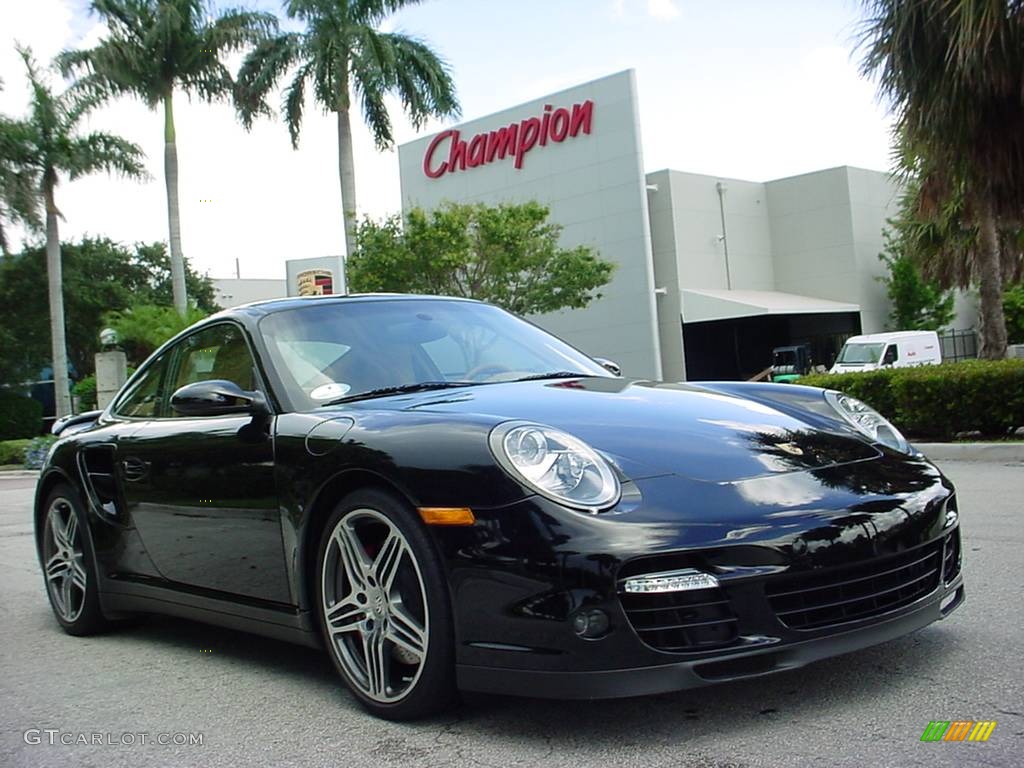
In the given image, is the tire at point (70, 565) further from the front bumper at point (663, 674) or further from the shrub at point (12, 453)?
the shrub at point (12, 453)

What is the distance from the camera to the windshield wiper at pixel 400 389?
3828 mm

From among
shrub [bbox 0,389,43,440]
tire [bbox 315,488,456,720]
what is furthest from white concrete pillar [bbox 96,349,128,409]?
tire [bbox 315,488,456,720]

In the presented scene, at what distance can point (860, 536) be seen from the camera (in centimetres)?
300

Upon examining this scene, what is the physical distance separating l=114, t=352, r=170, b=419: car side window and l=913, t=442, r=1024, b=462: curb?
7733mm

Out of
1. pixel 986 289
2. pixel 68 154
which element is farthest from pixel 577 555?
pixel 68 154

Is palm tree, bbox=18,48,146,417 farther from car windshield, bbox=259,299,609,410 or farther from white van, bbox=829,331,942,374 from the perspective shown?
car windshield, bbox=259,299,609,410

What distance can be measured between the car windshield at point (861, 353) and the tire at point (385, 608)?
93.6 ft

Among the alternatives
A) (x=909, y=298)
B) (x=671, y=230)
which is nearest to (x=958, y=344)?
(x=909, y=298)

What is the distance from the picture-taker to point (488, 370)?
4238 millimetres

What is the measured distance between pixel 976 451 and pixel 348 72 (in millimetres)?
22509

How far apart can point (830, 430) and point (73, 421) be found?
379 cm

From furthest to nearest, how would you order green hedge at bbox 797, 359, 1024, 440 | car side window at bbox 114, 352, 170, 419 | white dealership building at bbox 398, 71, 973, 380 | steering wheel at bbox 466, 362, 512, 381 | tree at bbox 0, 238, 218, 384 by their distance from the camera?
tree at bbox 0, 238, 218, 384, white dealership building at bbox 398, 71, 973, 380, green hedge at bbox 797, 359, 1024, 440, car side window at bbox 114, 352, 170, 419, steering wheel at bbox 466, 362, 512, 381

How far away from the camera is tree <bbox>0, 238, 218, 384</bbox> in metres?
48.2

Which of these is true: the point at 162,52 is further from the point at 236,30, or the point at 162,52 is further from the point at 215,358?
the point at 215,358
